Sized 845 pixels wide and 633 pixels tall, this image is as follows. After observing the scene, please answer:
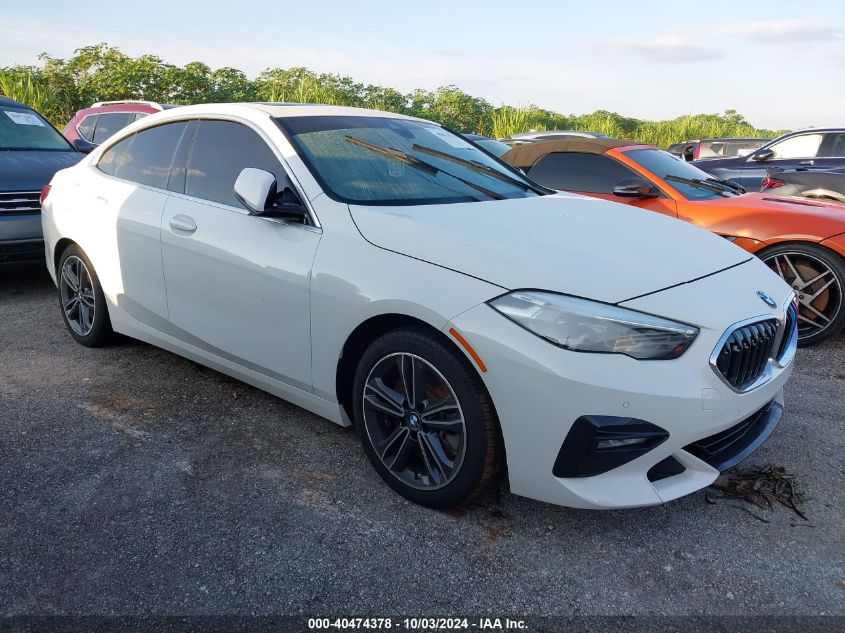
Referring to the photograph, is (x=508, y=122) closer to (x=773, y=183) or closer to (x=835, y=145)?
(x=835, y=145)

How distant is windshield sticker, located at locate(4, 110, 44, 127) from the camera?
711cm

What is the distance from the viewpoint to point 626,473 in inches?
96.7

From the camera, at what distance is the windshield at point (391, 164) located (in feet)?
10.6

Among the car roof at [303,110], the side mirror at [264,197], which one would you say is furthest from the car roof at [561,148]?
the side mirror at [264,197]

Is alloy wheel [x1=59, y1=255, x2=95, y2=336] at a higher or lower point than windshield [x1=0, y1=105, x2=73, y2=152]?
lower

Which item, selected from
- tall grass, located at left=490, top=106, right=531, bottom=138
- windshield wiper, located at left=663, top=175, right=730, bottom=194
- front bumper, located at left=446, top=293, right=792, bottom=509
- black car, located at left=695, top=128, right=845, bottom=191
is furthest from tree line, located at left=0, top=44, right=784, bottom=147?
front bumper, located at left=446, top=293, right=792, bottom=509

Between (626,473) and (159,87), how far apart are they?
Result: 20991 mm

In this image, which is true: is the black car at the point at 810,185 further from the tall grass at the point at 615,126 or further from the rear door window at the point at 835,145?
the tall grass at the point at 615,126

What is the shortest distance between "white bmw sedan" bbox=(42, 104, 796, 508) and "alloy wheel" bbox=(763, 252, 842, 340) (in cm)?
202

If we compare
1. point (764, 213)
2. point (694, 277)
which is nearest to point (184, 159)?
point (694, 277)

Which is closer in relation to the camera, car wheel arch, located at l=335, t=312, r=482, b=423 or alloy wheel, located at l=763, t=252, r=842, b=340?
car wheel arch, located at l=335, t=312, r=482, b=423

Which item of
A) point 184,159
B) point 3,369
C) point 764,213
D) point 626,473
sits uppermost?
point 184,159

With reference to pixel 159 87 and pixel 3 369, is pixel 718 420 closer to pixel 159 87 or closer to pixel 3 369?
pixel 3 369

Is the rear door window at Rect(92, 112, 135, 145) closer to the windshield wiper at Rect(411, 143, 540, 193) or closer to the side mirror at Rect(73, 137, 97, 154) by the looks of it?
the side mirror at Rect(73, 137, 97, 154)
